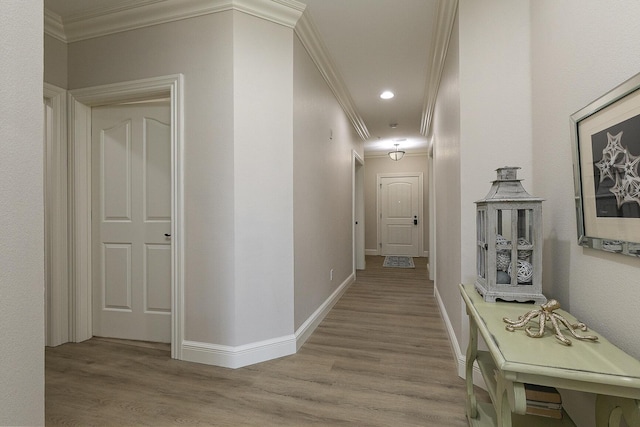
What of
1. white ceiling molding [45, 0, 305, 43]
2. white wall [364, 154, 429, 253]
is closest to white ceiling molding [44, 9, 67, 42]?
white ceiling molding [45, 0, 305, 43]

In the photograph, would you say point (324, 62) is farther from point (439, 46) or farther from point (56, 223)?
point (56, 223)

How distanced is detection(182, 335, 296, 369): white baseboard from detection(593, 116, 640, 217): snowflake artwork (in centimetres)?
205

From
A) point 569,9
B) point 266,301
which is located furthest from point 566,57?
point 266,301

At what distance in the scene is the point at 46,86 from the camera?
2389 mm

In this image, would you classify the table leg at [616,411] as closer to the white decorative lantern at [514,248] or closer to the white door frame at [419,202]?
the white decorative lantern at [514,248]

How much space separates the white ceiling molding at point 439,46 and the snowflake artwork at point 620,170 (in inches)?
60.2

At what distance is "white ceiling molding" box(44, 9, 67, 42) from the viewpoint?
7.75 ft

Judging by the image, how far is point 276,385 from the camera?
193cm

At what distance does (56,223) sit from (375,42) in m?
3.10

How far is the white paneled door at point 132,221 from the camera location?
8.21 feet

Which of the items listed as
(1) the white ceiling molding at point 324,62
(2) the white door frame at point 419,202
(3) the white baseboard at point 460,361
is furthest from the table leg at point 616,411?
(2) the white door frame at point 419,202

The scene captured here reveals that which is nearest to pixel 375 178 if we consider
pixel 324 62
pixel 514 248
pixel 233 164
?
pixel 324 62

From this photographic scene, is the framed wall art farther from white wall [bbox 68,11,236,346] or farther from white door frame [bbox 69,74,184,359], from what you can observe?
white door frame [bbox 69,74,184,359]

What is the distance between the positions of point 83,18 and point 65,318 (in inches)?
94.2
